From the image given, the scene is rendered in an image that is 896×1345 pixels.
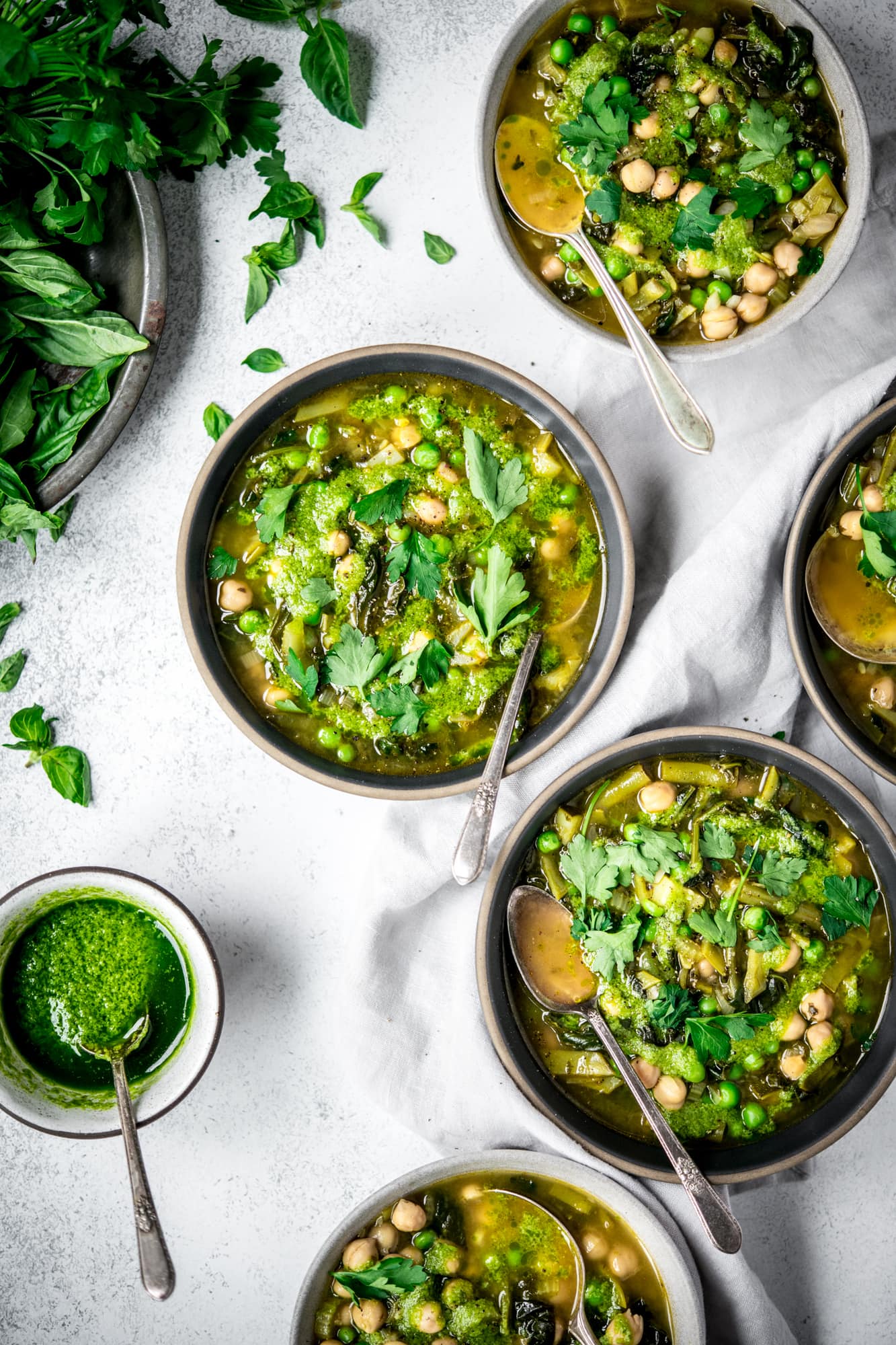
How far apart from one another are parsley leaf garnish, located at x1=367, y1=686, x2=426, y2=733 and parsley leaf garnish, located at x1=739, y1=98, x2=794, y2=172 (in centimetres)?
176

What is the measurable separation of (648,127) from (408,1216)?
10.3ft

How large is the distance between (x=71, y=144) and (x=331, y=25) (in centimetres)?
83

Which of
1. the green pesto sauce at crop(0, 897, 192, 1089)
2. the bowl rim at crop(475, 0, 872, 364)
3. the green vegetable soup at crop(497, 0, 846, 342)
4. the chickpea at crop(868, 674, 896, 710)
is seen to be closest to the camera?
the bowl rim at crop(475, 0, 872, 364)

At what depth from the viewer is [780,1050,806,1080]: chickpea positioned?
284 centimetres

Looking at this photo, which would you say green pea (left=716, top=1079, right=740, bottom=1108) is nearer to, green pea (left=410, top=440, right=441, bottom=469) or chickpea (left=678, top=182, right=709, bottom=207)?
green pea (left=410, top=440, right=441, bottom=469)

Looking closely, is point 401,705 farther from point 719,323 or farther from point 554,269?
point 719,323

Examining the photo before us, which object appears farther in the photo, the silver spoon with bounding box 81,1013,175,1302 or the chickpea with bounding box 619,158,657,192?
the chickpea with bounding box 619,158,657,192

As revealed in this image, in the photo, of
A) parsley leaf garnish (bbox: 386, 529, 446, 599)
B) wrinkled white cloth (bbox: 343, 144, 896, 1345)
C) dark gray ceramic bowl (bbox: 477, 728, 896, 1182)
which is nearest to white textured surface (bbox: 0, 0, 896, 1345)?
wrinkled white cloth (bbox: 343, 144, 896, 1345)

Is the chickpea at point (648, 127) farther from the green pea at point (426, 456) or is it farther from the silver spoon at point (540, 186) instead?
the green pea at point (426, 456)

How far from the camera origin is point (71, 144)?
9.09 feet

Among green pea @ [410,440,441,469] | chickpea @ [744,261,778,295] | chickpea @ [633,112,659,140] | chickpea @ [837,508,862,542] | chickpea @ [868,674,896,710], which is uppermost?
chickpea @ [633,112,659,140]

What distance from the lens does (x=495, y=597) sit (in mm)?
2703

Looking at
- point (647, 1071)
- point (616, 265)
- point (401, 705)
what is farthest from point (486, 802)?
point (616, 265)

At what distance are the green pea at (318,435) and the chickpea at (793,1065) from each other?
2.20 meters
